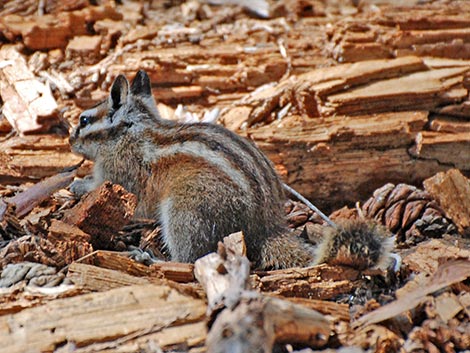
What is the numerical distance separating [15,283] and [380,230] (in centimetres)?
225

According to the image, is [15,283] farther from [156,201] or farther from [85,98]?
[85,98]

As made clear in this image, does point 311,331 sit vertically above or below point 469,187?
above

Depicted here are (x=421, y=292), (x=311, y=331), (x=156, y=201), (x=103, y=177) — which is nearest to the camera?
(x=311, y=331)

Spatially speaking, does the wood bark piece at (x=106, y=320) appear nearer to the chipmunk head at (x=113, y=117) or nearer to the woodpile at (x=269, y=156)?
the woodpile at (x=269, y=156)

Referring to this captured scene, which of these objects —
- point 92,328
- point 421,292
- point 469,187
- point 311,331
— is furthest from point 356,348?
point 469,187

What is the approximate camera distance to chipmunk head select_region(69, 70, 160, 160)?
5.87m

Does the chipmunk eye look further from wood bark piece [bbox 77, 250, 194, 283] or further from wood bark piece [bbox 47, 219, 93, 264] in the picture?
wood bark piece [bbox 77, 250, 194, 283]

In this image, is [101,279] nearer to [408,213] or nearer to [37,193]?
[37,193]

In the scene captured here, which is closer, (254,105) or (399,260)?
(399,260)

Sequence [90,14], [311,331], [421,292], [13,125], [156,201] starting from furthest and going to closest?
[90,14]
[13,125]
[156,201]
[421,292]
[311,331]

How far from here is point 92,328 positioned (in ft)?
11.8

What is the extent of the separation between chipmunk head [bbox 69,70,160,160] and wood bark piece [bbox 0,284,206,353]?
2293 millimetres

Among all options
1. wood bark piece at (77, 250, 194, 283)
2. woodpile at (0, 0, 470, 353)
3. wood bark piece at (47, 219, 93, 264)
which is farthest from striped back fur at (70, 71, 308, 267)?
wood bark piece at (47, 219, 93, 264)

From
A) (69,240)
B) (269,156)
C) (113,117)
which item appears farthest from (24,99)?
(69,240)
